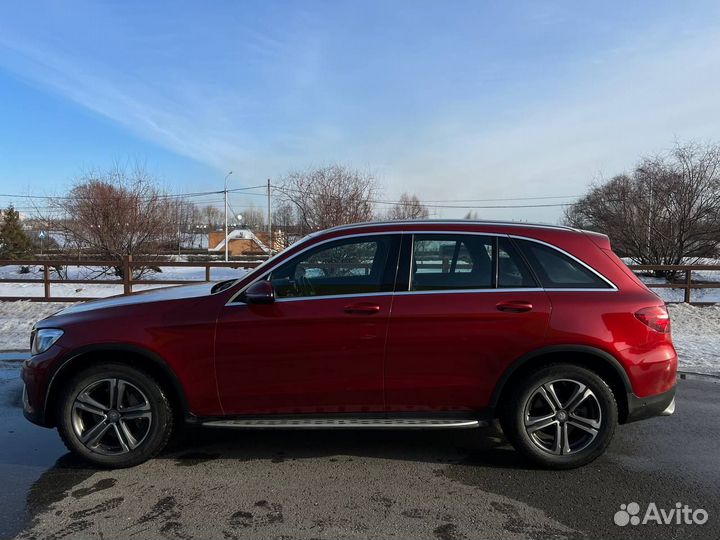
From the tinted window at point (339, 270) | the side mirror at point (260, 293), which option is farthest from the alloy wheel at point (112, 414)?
the tinted window at point (339, 270)

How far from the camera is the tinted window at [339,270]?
3.65 m

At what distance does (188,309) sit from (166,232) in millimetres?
19079

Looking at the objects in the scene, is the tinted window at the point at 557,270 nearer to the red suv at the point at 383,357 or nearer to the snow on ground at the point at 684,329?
the red suv at the point at 383,357

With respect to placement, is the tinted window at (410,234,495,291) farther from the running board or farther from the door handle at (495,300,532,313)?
the running board

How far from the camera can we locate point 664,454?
12.8 ft

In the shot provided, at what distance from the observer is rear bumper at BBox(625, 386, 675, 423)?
355 centimetres

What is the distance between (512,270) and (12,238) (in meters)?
34.2

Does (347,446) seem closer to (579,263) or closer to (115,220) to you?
(579,263)

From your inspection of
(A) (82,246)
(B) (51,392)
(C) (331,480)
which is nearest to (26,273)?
(A) (82,246)

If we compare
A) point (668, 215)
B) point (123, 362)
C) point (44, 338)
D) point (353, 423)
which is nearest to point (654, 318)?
point (353, 423)

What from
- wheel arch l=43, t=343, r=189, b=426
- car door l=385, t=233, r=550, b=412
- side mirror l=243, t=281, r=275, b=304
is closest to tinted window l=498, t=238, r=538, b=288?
car door l=385, t=233, r=550, b=412

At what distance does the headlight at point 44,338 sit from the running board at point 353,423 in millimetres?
1338

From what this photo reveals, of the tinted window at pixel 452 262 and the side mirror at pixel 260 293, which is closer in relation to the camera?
the side mirror at pixel 260 293

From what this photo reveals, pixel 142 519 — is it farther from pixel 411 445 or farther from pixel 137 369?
pixel 411 445
